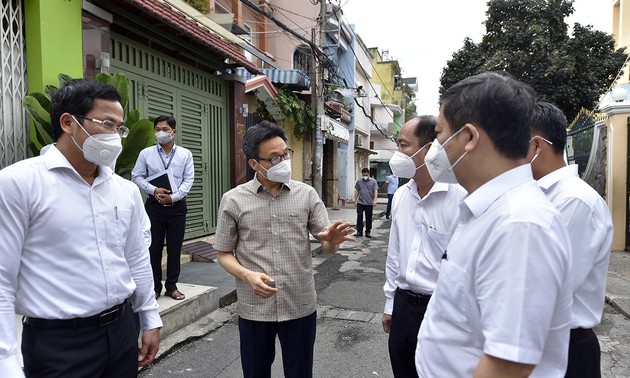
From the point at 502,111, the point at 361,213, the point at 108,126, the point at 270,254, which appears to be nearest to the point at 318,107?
the point at 361,213

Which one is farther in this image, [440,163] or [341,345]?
[341,345]

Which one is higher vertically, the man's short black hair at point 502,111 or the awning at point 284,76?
the awning at point 284,76

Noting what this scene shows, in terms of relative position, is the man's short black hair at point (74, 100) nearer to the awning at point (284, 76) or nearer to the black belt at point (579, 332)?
Result: the black belt at point (579, 332)

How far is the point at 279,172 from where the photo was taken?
2.43 metres

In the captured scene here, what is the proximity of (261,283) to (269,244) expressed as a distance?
1.03 feet

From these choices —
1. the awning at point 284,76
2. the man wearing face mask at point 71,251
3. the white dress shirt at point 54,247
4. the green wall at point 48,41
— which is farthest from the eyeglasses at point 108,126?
the awning at point 284,76

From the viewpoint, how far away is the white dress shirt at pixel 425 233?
2227 mm

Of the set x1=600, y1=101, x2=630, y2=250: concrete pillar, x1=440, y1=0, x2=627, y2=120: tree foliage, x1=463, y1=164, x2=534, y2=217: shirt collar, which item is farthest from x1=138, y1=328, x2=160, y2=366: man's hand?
x1=440, y1=0, x2=627, y2=120: tree foliage

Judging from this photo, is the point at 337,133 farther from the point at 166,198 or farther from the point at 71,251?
the point at 71,251

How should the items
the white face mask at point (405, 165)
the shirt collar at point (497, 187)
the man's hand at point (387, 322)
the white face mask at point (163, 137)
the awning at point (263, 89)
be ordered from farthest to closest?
1. the awning at point (263, 89)
2. the white face mask at point (163, 137)
3. the man's hand at point (387, 322)
4. the white face mask at point (405, 165)
5. the shirt collar at point (497, 187)

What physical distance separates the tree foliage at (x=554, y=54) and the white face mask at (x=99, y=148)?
1419 cm

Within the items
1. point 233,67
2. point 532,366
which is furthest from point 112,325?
point 233,67

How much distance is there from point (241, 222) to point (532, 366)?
1688 mm

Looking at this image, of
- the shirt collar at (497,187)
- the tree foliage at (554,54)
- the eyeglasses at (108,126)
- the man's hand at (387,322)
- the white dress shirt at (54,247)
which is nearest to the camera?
the shirt collar at (497,187)
